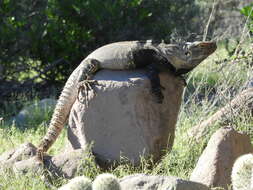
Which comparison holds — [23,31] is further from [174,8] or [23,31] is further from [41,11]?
[174,8]

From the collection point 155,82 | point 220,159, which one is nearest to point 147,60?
point 155,82

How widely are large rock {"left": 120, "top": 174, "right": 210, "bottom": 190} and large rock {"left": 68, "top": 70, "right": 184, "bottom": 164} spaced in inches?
50.2

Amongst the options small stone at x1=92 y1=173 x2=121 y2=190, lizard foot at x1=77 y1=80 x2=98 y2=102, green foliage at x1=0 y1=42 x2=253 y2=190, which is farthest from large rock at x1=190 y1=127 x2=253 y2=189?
small stone at x1=92 y1=173 x2=121 y2=190

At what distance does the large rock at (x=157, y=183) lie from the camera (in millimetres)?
3820

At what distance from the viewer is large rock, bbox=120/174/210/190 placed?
3820 mm

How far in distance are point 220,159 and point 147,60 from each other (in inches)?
52.9

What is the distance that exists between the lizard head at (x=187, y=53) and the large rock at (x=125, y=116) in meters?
0.15

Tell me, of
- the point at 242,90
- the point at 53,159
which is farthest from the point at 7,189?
the point at 242,90

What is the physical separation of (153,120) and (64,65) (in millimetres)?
4816

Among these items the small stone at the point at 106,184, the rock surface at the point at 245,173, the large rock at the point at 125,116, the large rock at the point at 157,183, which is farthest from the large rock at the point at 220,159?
the small stone at the point at 106,184

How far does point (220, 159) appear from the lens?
14.8 ft

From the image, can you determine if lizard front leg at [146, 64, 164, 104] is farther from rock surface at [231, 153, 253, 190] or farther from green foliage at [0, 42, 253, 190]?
rock surface at [231, 153, 253, 190]

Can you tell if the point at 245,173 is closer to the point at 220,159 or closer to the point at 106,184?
the point at 106,184

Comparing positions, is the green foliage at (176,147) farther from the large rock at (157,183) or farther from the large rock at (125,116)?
the large rock at (157,183)
